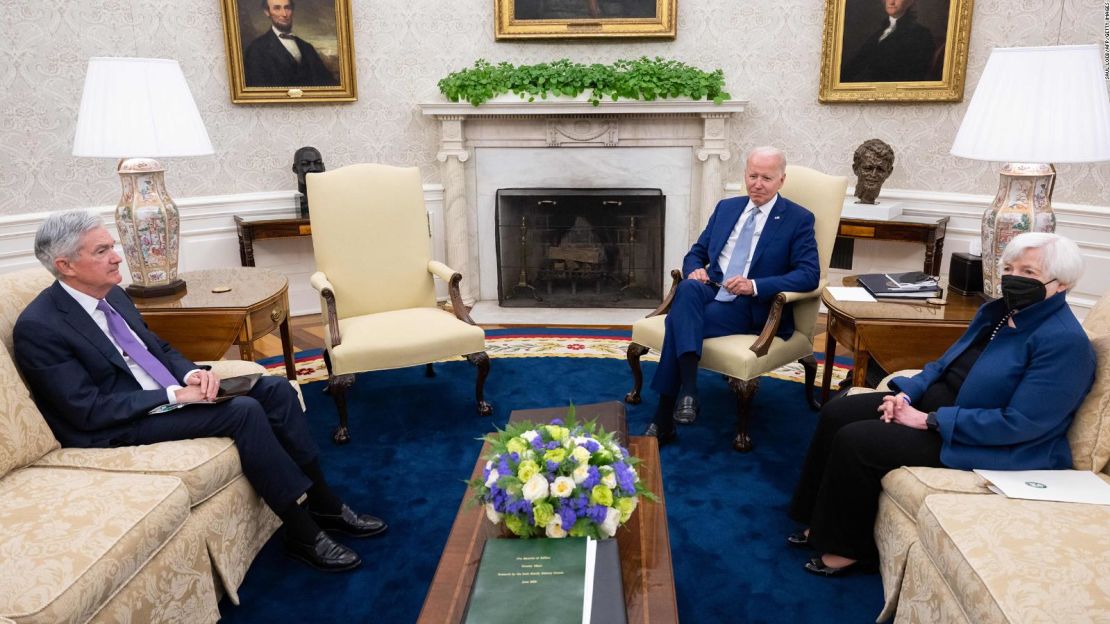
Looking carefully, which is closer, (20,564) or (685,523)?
(20,564)

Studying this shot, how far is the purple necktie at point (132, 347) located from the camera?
8.16 feet

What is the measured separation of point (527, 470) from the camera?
1.80 metres

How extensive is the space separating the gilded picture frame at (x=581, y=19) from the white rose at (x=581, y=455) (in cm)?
414

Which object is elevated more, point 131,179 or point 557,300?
point 131,179

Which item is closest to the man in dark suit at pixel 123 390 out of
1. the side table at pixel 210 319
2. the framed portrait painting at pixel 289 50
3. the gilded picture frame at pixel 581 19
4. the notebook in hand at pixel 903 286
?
the side table at pixel 210 319

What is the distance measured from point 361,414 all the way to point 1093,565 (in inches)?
119

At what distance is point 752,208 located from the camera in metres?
3.61

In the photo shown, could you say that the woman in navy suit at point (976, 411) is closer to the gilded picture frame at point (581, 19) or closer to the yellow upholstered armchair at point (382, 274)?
the yellow upholstered armchair at point (382, 274)

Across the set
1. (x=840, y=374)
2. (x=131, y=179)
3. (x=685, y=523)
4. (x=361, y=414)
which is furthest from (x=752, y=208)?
(x=131, y=179)

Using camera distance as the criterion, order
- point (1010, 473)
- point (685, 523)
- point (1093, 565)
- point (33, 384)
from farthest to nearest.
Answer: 1. point (685, 523)
2. point (33, 384)
3. point (1010, 473)
4. point (1093, 565)

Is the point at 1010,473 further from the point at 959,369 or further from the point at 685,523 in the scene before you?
the point at 685,523

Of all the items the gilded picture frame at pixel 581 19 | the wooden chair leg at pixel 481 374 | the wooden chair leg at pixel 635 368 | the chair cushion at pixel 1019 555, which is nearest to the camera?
the chair cushion at pixel 1019 555

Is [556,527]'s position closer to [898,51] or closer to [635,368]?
[635,368]

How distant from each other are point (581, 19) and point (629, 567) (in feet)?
14.3
